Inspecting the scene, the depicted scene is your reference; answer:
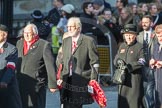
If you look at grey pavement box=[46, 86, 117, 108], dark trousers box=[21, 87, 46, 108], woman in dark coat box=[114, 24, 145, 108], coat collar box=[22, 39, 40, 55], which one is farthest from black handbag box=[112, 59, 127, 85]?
grey pavement box=[46, 86, 117, 108]

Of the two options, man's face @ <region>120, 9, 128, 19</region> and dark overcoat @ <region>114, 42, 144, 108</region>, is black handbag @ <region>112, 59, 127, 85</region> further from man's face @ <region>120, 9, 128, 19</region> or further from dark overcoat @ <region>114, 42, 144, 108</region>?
man's face @ <region>120, 9, 128, 19</region>

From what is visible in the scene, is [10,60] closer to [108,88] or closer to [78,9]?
[108,88]

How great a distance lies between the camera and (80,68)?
10938 mm

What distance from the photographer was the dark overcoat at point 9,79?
1023cm

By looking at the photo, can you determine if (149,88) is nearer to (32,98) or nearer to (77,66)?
(77,66)

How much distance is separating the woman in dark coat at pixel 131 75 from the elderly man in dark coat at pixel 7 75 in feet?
6.37

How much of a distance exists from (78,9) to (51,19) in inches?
171

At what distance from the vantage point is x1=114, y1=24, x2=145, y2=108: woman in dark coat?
11414mm

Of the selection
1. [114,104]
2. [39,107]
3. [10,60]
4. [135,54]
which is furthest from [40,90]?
[114,104]

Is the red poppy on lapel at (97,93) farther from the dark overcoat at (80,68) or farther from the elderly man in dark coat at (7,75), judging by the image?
the elderly man in dark coat at (7,75)

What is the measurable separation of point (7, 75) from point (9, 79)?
7 centimetres

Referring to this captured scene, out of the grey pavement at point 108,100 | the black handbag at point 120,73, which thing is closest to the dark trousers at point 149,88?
the black handbag at point 120,73

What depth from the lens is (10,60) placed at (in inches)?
406

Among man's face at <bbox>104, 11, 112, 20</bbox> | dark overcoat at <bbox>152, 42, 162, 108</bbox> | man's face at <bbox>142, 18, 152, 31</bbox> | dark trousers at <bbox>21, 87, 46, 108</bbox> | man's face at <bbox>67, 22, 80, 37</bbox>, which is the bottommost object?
dark trousers at <bbox>21, 87, 46, 108</bbox>
